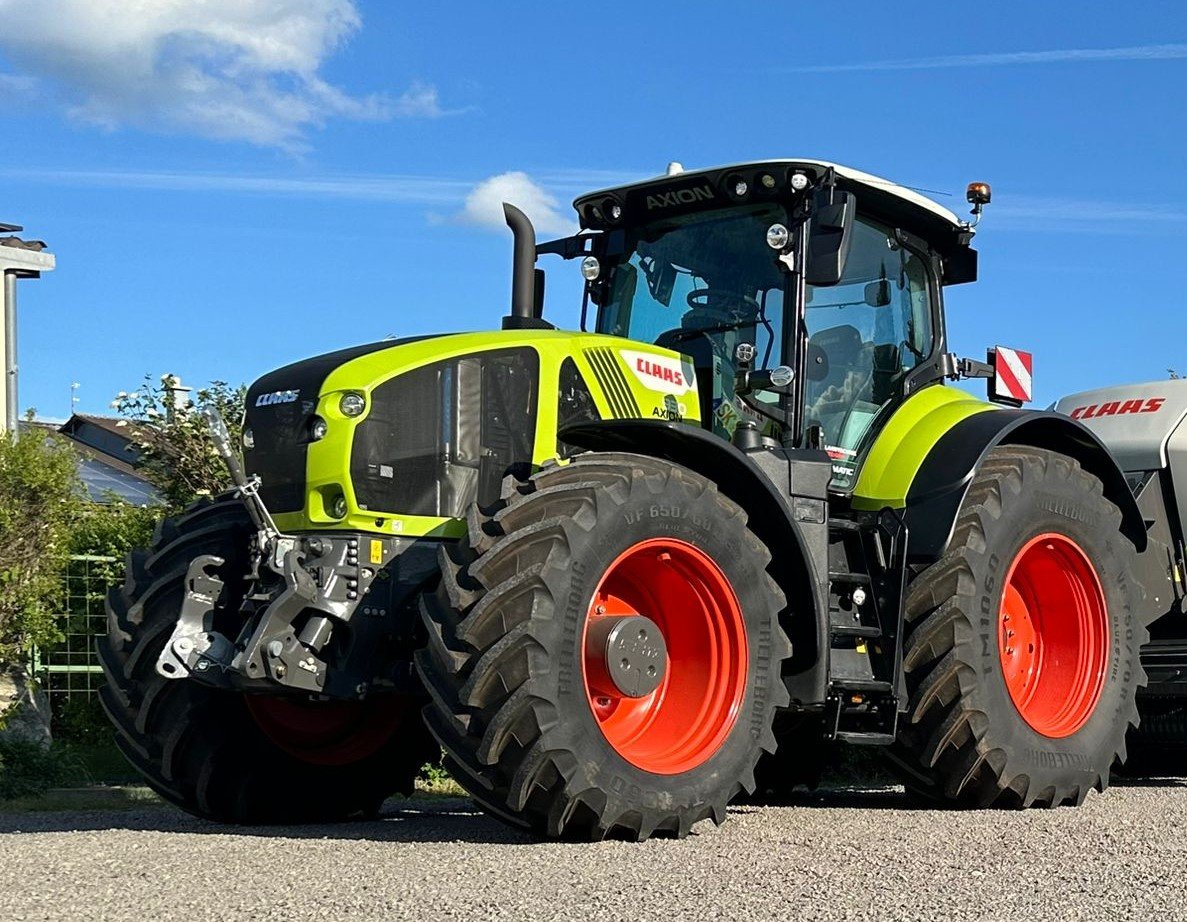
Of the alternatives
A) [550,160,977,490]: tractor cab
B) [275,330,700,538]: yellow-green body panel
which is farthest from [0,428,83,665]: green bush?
[275,330,700,538]: yellow-green body panel

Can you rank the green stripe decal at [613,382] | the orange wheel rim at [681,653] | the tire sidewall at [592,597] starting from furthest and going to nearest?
the green stripe decal at [613,382]
the orange wheel rim at [681,653]
the tire sidewall at [592,597]

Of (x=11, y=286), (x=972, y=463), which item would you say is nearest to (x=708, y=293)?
(x=972, y=463)

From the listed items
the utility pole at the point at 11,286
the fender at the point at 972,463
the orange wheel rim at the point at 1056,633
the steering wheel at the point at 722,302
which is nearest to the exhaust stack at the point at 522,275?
the steering wheel at the point at 722,302

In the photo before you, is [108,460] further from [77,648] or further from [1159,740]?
[1159,740]

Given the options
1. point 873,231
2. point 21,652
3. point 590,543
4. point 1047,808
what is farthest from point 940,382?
point 21,652

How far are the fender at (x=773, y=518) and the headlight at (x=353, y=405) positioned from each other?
89 centimetres

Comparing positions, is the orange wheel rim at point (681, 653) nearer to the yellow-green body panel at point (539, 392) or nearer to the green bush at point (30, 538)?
the yellow-green body panel at point (539, 392)

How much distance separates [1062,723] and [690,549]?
113 inches

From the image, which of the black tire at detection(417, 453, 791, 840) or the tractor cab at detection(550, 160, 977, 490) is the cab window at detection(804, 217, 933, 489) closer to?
the tractor cab at detection(550, 160, 977, 490)

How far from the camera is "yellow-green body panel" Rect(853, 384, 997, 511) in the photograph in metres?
8.30

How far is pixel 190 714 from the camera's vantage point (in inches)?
292

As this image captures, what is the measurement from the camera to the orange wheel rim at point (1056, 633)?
343 inches

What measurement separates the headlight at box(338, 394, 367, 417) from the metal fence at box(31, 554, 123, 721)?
6009mm

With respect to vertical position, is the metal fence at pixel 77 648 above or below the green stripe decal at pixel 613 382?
below
